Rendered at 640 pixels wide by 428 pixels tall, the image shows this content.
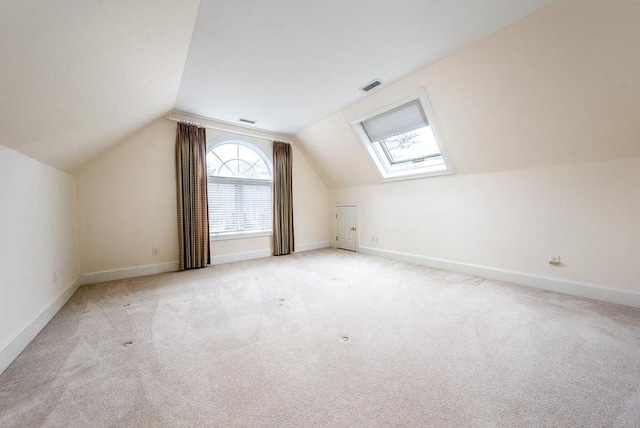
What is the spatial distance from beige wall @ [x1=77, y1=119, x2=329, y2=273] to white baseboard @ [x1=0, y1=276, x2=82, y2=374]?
0.80m

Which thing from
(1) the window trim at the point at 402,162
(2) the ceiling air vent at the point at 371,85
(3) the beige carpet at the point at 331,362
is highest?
(2) the ceiling air vent at the point at 371,85

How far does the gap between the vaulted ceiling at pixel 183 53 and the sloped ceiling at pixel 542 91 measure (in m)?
0.24

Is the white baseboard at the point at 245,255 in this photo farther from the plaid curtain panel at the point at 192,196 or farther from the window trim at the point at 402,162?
the window trim at the point at 402,162

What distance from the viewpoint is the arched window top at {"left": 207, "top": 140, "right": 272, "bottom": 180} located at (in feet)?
14.2

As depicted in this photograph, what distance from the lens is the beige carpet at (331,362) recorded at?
1202 millimetres

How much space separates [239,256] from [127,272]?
165 centimetres

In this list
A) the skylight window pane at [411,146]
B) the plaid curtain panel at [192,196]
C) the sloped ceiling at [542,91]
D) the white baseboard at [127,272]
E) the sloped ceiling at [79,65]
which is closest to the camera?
the sloped ceiling at [79,65]

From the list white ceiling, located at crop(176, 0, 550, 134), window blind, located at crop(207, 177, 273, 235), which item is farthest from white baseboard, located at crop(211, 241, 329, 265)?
white ceiling, located at crop(176, 0, 550, 134)

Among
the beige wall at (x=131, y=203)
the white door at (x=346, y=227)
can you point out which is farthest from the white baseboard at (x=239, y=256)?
the white door at (x=346, y=227)

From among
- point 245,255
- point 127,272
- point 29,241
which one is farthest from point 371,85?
point 127,272

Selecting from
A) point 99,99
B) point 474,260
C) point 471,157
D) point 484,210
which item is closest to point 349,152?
point 471,157

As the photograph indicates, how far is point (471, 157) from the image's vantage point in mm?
3225

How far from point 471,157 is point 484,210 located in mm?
746

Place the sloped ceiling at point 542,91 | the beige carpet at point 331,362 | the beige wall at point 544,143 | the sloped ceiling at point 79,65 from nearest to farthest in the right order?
the sloped ceiling at point 79,65
the beige carpet at point 331,362
the sloped ceiling at point 542,91
the beige wall at point 544,143
